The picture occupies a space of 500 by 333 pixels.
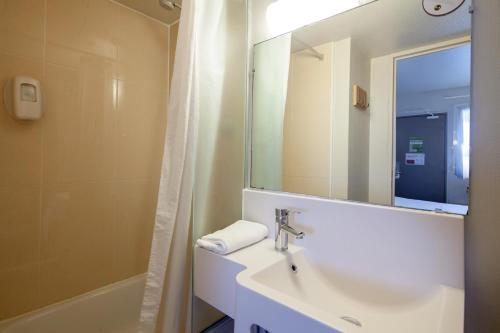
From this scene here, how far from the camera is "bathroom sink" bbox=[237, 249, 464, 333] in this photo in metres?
0.53

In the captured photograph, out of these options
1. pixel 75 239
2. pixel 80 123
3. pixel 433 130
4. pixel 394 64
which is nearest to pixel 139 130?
pixel 80 123

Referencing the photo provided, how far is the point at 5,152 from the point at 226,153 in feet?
3.53

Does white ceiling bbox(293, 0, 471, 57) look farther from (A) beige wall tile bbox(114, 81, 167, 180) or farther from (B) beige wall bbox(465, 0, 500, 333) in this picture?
(A) beige wall tile bbox(114, 81, 167, 180)

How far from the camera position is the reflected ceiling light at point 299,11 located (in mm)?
991

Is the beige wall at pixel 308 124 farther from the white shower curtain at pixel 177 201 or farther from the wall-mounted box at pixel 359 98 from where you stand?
the white shower curtain at pixel 177 201

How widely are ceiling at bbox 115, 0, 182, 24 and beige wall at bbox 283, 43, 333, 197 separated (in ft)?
3.40

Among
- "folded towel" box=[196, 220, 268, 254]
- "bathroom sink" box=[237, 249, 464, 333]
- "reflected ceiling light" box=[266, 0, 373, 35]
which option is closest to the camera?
"bathroom sink" box=[237, 249, 464, 333]

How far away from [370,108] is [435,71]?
0.73ft

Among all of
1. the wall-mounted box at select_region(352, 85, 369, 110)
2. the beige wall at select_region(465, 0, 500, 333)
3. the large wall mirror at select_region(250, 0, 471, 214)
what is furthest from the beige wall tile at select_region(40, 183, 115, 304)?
the beige wall at select_region(465, 0, 500, 333)

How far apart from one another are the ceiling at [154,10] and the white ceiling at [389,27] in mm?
1064

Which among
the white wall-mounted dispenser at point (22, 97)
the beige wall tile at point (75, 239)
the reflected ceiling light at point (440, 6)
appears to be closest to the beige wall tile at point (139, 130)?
the beige wall tile at point (75, 239)

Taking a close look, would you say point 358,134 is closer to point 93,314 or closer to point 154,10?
point 154,10

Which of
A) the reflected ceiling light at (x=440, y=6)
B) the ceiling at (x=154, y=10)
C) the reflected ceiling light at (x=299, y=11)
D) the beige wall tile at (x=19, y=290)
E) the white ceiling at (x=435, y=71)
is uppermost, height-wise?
the ceiling at (x=154, y=10)

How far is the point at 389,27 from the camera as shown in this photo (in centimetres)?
89
